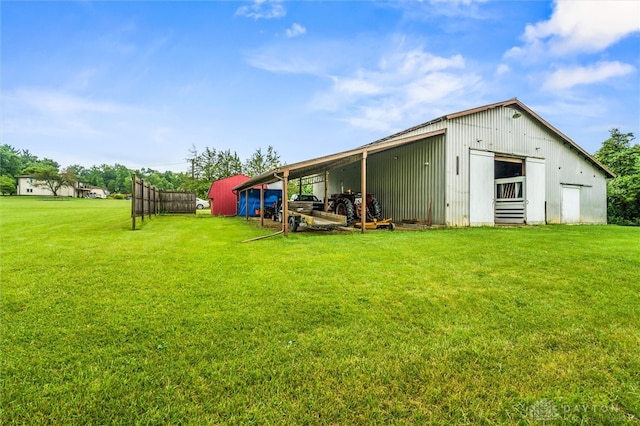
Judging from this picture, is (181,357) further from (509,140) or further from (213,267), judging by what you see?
(509,140)

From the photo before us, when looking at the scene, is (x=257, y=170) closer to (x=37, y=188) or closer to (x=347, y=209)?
(x=347, y=209)

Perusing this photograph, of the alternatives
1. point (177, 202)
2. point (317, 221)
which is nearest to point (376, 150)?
point (317, 221)

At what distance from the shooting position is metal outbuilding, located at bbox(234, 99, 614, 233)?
1123 cm

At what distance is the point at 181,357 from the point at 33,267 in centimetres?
423

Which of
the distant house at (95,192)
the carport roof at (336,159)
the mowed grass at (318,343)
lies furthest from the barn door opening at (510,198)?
the distant house at (95,192)

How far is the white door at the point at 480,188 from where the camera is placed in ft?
38.3

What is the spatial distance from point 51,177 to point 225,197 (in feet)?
151

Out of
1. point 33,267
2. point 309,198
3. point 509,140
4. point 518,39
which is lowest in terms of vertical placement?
point 33,267

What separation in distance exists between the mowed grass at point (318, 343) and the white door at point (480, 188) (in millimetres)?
6890

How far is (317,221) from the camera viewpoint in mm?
9945

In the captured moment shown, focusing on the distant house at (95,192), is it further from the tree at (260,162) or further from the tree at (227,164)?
the tree at (260,162)

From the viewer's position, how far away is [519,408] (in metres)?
1.81

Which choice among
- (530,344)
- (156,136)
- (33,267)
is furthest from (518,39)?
(156,136)

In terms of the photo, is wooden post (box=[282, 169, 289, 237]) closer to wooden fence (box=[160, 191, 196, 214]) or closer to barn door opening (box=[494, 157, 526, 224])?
barn door opening (box=[494, 157, 526, 224])
